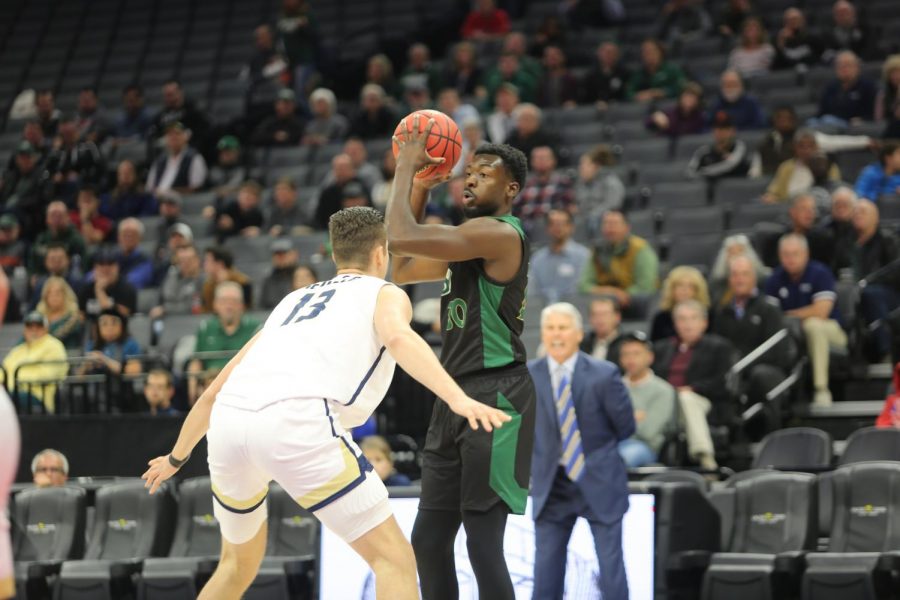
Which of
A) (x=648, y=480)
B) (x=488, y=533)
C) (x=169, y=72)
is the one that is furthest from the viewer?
(x=169, y=72)

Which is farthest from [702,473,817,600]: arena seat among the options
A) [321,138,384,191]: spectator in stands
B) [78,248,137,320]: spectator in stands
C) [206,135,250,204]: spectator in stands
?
[206,135,250,204]: spectator in stands

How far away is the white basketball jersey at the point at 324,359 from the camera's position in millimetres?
4812

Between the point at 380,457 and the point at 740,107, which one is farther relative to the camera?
the point at 740,107

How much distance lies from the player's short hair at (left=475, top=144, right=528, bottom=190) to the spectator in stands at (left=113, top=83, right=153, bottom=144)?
41.2ft

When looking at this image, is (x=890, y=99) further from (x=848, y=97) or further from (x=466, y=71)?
(x=466, y=71)

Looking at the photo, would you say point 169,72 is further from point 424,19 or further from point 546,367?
point 546,367

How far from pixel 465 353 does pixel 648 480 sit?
3906 millimetres

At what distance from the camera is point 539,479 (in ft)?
24.7

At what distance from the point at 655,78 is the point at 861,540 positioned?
24.7 ft

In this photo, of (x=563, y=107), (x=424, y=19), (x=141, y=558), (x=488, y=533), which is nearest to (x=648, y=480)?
(x=141, y=558)

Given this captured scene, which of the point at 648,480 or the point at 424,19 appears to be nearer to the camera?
the point at 648,480

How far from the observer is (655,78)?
14.7m

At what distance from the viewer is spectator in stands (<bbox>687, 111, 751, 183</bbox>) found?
12.8 meters

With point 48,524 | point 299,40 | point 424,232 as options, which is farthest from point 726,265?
point 299,40
